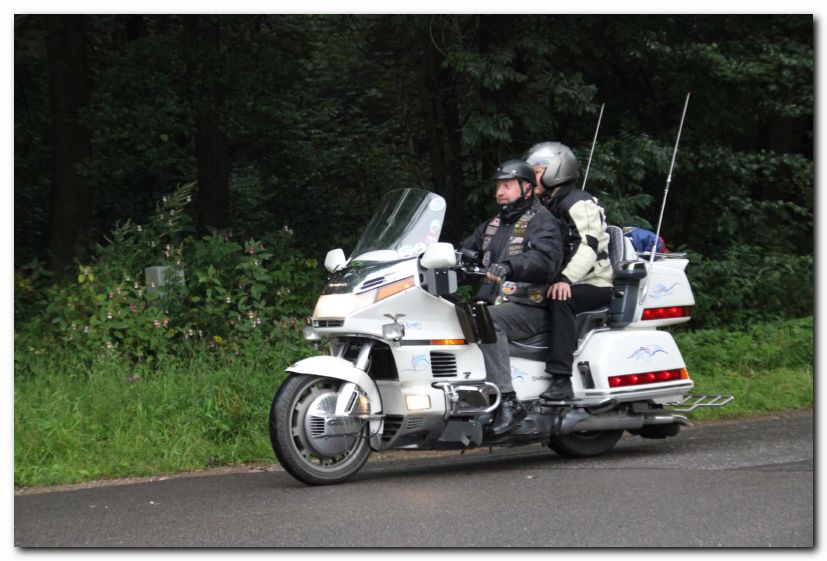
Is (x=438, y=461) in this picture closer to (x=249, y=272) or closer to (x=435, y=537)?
(x=435, y=537)

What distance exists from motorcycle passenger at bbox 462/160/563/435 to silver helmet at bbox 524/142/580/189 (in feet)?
1.19

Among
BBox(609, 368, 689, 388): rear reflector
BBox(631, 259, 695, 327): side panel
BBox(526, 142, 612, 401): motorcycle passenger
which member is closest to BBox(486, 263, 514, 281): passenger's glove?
BBox(526, 142, 612, 401): motorcycle passenger

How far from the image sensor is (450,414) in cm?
706

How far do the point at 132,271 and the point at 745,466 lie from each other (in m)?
6.08

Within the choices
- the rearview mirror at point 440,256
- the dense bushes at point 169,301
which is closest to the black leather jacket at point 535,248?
the rearview mirror at point 440,256

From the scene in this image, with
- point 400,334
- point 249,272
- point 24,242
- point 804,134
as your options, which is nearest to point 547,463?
point 400,334

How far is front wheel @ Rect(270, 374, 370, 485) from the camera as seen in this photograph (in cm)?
658

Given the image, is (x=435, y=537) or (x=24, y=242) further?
(x=24, y=242)

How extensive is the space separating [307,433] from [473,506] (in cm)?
108

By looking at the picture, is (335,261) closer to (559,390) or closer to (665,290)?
(559,390)

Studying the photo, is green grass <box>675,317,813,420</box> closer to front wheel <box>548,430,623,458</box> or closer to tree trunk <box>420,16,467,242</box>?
front wheel <box>548,430,623,458</box>

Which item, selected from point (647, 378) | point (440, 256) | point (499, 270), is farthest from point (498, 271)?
point (647, 378)

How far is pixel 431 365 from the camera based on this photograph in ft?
23.4

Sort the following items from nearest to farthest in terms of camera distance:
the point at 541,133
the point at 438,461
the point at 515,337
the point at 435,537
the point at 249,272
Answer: the point at 435,537, the point at 515,337, the point at 438,461, the point at 249,272, the point at 541,133
